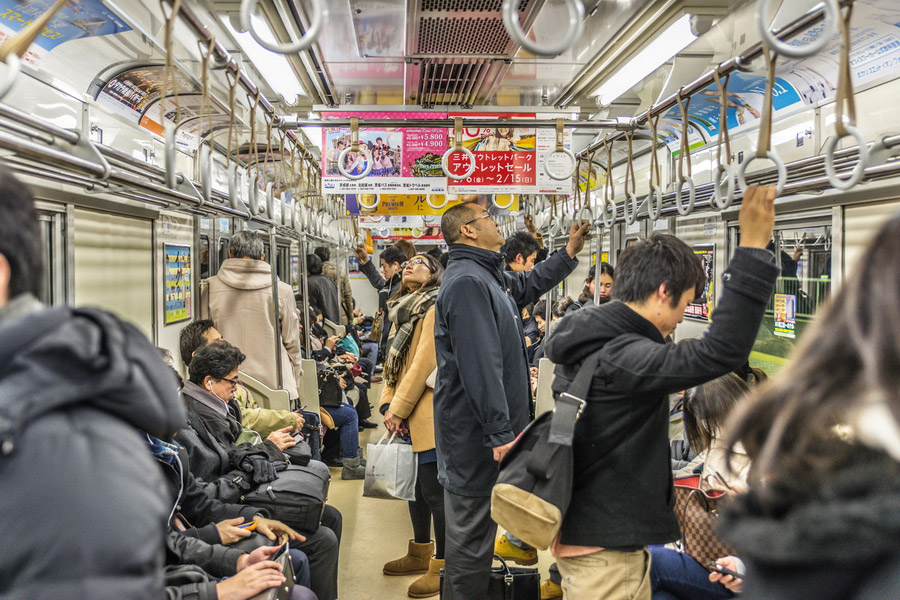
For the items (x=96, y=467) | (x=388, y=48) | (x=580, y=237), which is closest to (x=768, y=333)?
(x=580, y=237)

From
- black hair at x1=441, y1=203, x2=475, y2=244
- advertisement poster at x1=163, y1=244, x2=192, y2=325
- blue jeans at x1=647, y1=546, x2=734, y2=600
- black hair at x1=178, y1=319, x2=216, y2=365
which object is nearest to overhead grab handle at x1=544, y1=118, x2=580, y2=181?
black hair at x1=441, y1=203, x2=475, y2=244

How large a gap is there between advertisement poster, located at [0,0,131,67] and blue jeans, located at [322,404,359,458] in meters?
3.69

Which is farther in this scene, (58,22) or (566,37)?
(58,22)

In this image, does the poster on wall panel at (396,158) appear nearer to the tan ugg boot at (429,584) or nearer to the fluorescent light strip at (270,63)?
the fluorescent light strip at (270,63)

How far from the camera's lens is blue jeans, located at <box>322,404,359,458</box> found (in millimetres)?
6363

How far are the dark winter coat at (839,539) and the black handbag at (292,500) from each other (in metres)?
2.77

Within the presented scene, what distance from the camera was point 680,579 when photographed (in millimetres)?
2576

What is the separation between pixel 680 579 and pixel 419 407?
166 cm

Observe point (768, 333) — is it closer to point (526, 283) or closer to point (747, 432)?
point (526, 283)

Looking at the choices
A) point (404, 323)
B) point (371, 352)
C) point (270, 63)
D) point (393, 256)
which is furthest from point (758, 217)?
point (371, 352)

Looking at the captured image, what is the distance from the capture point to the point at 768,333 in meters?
4.60

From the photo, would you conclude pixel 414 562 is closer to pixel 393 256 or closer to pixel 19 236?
pixel 393 256

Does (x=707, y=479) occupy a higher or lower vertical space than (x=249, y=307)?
lower

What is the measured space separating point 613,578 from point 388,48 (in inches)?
126
